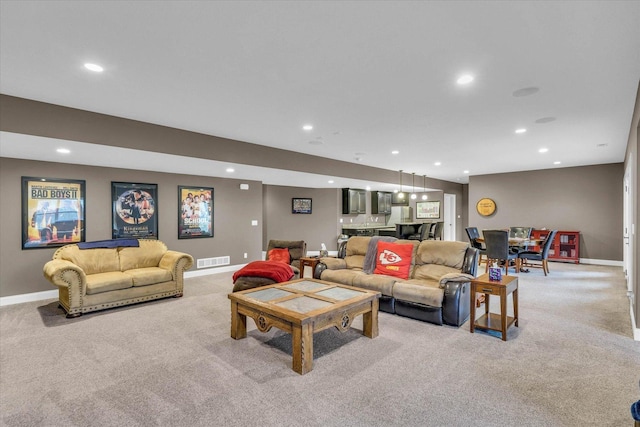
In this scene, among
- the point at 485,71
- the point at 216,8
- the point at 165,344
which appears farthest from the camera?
the point at 165,344

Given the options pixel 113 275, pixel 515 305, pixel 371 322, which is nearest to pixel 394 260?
pixel 371 322

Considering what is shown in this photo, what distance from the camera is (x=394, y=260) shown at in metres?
4.54

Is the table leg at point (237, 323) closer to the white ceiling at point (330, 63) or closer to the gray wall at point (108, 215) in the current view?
the white ceiling at point (330, 63)

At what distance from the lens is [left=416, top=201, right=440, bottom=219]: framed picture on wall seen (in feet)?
39.7

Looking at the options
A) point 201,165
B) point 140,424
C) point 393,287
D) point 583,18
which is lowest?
point 140,424

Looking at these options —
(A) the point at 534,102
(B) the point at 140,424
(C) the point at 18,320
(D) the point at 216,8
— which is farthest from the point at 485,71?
(C) the point at 18,320

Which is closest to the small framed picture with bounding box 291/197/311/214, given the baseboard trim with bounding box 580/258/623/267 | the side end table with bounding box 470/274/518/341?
the side end table with bounding box 470/274/518/341

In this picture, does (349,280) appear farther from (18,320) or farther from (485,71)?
(18,320)

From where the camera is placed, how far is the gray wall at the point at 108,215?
475cm

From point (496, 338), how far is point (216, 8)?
3.86 m

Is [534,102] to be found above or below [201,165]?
above

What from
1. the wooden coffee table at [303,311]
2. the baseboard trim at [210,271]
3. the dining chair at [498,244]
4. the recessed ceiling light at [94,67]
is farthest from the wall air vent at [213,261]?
the dining chair at [498,244]

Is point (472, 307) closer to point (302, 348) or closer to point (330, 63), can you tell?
point (302, 348)

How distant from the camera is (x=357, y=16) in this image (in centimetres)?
195
